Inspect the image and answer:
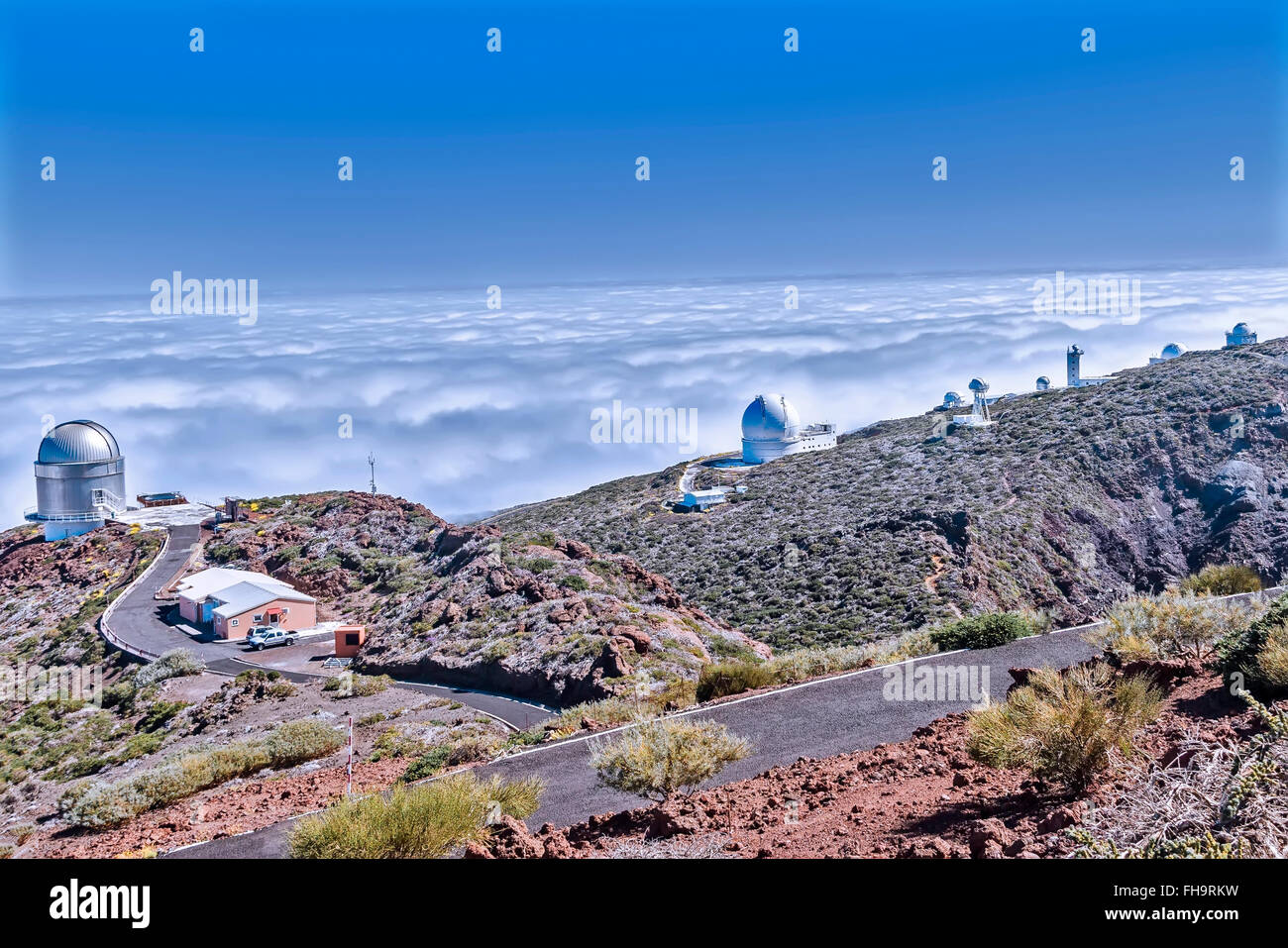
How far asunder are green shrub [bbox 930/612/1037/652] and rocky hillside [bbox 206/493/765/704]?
3.77 meters

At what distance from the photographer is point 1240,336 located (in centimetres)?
5309

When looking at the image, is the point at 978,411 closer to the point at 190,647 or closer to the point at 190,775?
the point at 190,647

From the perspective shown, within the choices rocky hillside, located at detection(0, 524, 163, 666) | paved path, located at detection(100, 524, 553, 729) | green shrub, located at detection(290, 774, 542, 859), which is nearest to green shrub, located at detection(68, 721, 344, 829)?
paved path, located at detection(100, 524, 553, 729)

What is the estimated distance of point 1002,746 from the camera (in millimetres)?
5688

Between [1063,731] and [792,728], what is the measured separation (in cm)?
430

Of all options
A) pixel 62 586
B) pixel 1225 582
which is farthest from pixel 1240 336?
pixel 62 586

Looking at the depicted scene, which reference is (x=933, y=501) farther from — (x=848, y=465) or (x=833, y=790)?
(x=833, y=790)

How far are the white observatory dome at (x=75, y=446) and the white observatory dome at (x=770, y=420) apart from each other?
32.9 meters

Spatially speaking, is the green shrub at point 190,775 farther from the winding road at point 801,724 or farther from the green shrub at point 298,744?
the winding road at point 801,724

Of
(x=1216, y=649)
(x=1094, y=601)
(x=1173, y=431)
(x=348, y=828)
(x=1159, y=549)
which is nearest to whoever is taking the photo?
(x=348, y=828)

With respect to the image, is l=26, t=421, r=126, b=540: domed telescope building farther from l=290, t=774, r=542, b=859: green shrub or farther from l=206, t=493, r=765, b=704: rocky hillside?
l=290, t=774, r=542, b=859: green shrub

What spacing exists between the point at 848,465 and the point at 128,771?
111ft

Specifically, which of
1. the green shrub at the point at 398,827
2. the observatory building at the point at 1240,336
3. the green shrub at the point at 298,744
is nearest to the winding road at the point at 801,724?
the green shrub at the point at 398,827
